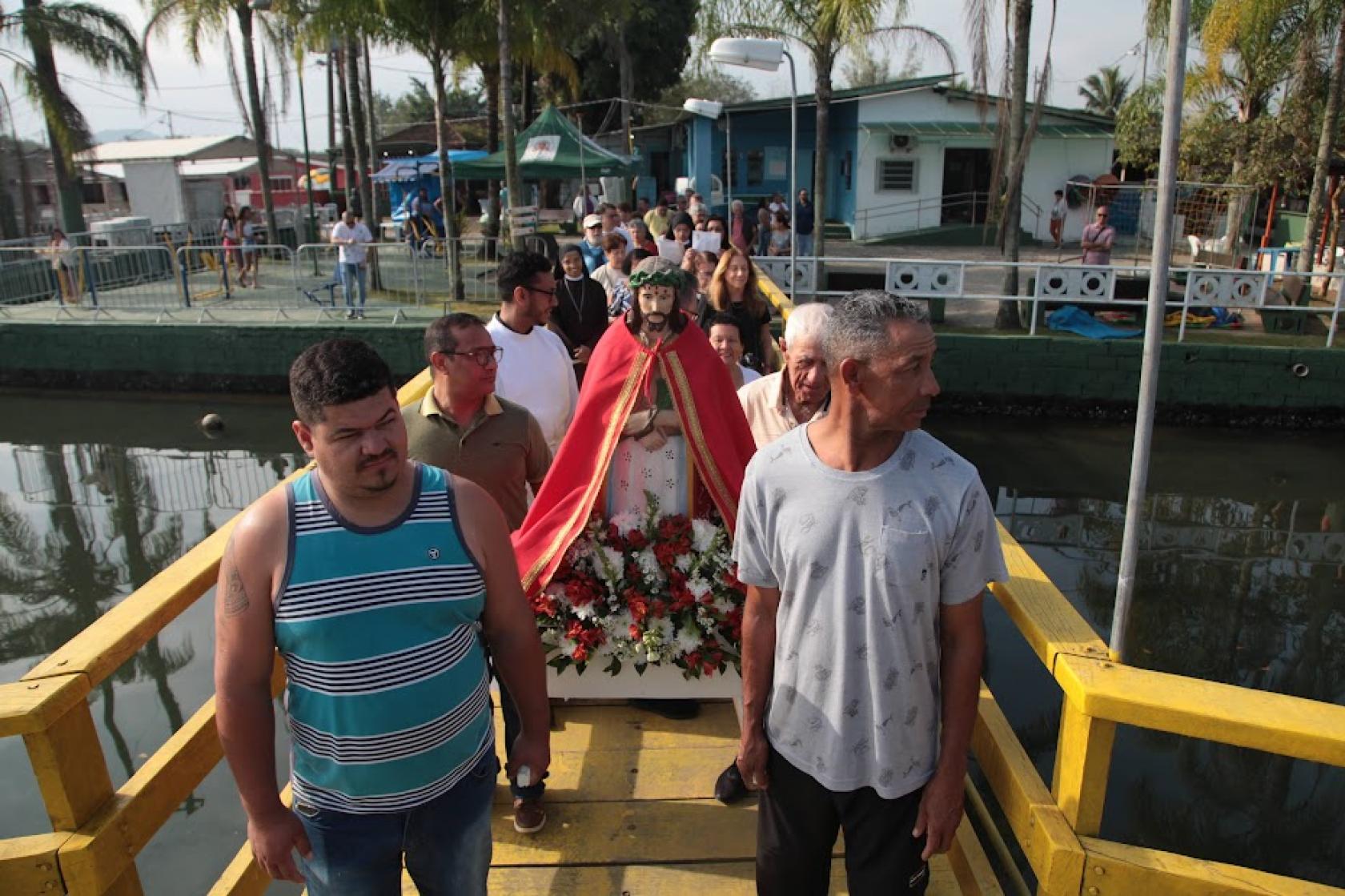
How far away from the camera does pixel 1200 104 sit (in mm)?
20562

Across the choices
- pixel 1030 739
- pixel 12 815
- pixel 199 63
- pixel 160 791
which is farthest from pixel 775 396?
pixel 199 63

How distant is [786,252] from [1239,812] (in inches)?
622

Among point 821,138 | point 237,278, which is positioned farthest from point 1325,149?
point 237,278

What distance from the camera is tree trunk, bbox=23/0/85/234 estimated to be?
16781 millimetres

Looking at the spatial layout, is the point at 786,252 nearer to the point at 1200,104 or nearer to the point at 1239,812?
the point at 1200,104

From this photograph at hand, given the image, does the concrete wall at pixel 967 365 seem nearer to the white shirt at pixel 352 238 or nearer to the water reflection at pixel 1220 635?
the white shirt at pixel 352 238

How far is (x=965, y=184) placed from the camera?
26.2 metres

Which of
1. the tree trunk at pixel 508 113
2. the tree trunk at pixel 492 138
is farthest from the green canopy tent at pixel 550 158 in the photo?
the tree trunk at pixel 508 113

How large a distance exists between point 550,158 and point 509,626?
58.5 ft

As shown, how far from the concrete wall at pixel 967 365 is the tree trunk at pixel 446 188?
77.7 inches

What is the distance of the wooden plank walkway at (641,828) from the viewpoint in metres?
2.92

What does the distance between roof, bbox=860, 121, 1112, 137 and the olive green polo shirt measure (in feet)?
77.4

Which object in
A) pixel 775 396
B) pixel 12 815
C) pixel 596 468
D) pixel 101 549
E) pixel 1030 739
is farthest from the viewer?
pixel 101 549

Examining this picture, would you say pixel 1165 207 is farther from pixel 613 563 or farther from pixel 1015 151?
pixel 1015 151
